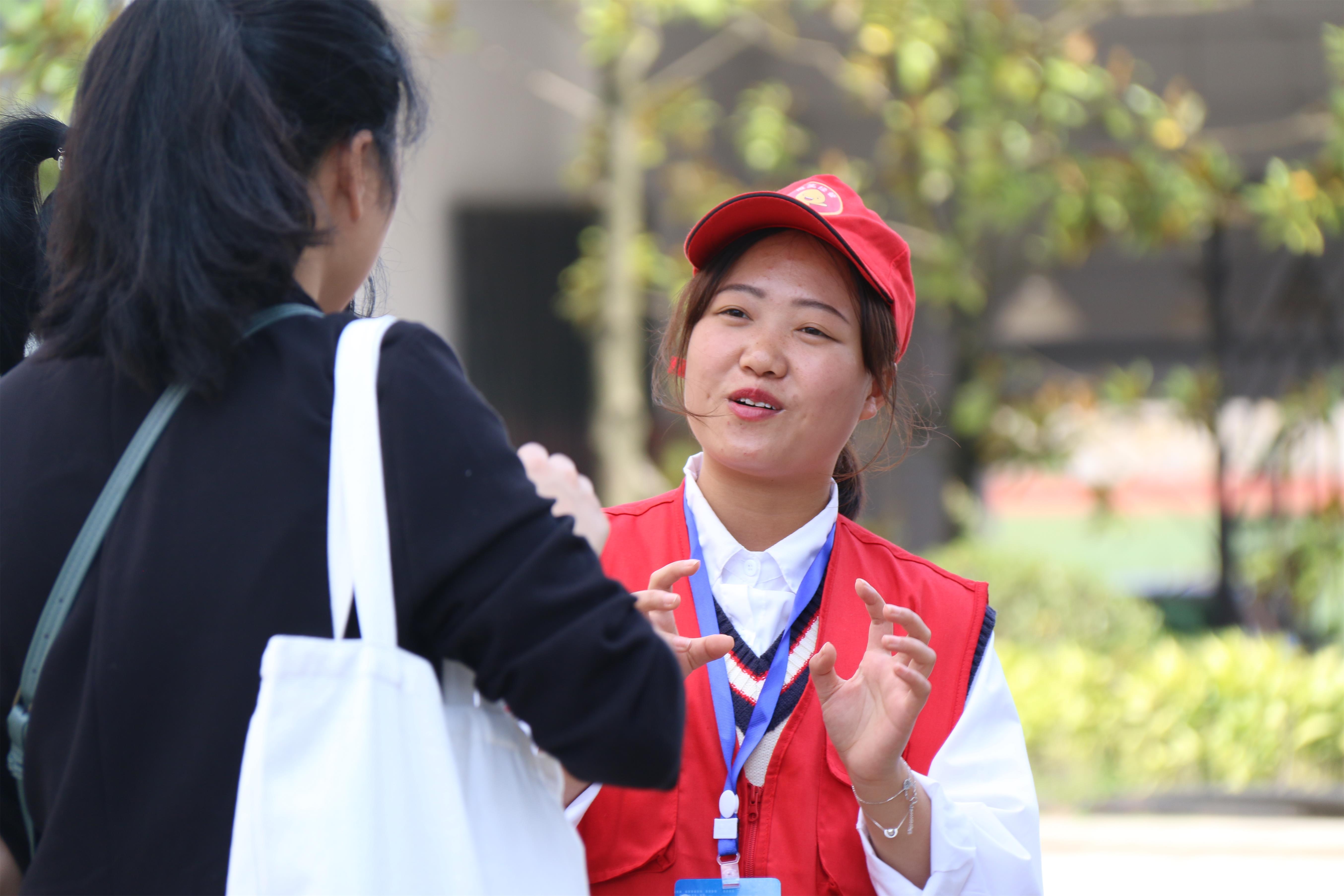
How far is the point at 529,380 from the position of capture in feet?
23.4

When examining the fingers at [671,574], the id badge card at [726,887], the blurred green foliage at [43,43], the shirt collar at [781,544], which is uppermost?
the blurred green foliage at [43,43]

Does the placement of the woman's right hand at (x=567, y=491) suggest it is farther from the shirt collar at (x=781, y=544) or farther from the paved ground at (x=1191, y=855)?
the paved ground at (x=1191, y=855)

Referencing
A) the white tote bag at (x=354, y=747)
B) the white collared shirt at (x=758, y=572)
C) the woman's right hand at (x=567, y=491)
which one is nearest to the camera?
the white tote bag at (x=354, y=747)

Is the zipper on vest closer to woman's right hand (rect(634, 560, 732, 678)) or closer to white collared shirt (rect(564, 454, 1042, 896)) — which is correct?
white collared shirt (rect(564, 454, 1042, 896))

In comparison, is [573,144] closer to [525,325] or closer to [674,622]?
[525,325]

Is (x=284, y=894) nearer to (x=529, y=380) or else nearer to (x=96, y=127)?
(x=96, y=127)

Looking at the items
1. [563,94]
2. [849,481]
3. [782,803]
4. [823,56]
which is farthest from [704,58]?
[782,803]

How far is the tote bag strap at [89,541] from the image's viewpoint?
41.0 inches

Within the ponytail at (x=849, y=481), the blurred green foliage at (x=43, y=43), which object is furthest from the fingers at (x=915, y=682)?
the blurred green foliage at (x=43, y=43)

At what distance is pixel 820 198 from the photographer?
1764mm

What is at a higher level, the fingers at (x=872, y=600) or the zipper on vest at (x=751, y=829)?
the fingers at (x=872, y=600)

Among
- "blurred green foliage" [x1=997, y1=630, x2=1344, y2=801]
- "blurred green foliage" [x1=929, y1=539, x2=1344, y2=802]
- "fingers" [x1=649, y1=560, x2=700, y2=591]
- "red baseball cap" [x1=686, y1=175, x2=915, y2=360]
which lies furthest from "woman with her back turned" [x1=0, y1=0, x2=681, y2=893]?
"blurred green foliage" [x1=997, y1=630, x2=1344, y2=801]

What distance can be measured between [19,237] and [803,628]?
1064 mm

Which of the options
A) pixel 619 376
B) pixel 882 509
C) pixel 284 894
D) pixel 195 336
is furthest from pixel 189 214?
pixel 882 509
